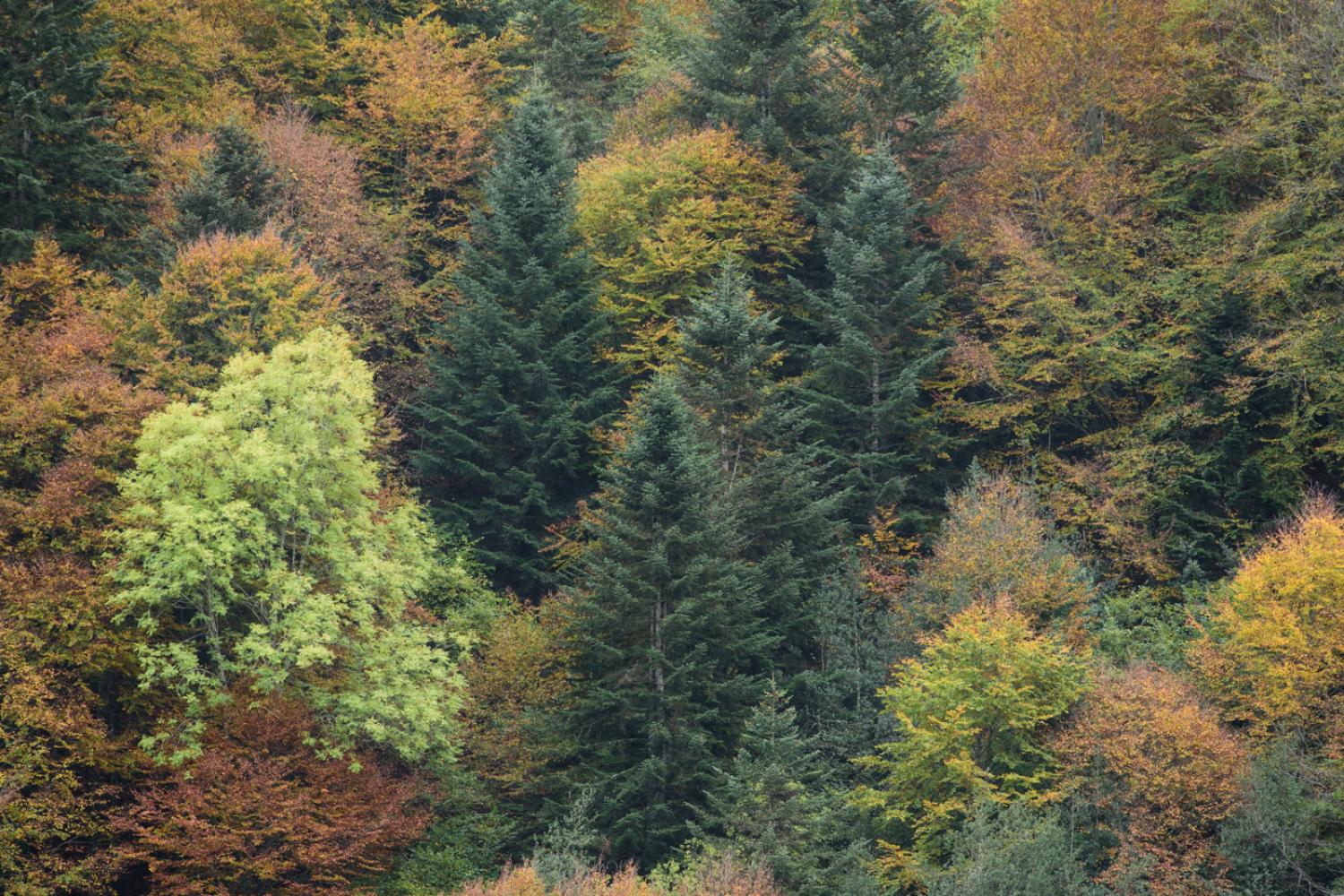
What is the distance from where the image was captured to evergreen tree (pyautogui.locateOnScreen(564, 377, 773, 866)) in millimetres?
34250

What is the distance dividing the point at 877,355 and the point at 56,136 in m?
25.0

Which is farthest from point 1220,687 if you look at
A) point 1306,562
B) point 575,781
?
point 575,781

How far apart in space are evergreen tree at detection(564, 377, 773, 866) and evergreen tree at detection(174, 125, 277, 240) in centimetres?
1390

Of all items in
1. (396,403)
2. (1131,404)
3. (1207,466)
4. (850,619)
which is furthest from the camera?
(396,403)

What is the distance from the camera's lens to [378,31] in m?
57.3

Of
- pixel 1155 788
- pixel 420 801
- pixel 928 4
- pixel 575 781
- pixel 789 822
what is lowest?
pixel 420 801

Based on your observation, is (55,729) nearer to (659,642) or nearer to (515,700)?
(515,700)

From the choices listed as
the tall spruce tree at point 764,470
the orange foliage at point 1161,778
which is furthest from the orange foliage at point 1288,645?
the tall spruce tree at point 764,470

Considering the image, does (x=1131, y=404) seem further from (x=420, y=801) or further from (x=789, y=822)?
(x=420, y=801)

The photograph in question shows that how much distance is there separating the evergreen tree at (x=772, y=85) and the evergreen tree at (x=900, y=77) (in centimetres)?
135

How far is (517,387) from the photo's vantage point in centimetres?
4466

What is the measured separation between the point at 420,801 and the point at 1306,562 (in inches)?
859

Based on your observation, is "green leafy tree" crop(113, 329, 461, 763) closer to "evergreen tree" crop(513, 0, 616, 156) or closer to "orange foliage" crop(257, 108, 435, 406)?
"orange foliage" crop(257, 108, 435, 406)

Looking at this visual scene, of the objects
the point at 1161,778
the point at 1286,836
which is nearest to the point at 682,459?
the point at 1161,778
